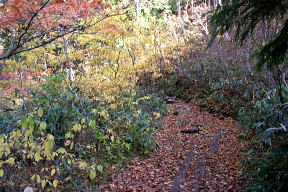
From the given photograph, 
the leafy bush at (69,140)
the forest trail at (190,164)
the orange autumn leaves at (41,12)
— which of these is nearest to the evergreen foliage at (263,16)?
the orange autumn leaves at (41,12)

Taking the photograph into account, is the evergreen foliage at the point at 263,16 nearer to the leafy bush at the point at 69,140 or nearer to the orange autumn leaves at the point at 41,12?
the orange autumn leaves at the point at 41,12

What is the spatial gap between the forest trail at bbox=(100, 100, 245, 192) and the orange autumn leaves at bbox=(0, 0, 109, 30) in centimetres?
330

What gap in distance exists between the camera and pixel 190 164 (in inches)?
216

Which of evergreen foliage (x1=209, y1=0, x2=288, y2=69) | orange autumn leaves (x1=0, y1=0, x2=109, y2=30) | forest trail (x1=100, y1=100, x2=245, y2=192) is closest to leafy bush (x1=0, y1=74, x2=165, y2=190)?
forest trail (x1=100, y1=100, x2=245, y2=192)

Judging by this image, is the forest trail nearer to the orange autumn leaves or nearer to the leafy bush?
the leafy bush

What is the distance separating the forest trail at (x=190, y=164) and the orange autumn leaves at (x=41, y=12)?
3.30 meters

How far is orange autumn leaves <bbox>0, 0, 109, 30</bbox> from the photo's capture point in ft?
10.1

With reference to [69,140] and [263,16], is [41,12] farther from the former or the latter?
[263,16]

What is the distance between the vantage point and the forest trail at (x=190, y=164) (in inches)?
179

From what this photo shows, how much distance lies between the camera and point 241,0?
2479mm

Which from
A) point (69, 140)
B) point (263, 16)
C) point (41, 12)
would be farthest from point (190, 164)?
point (41, 12)

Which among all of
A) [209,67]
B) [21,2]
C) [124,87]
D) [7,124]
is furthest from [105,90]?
[209,67]

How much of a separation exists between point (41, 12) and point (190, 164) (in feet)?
15.9

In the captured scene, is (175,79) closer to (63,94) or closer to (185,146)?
(185,146)
